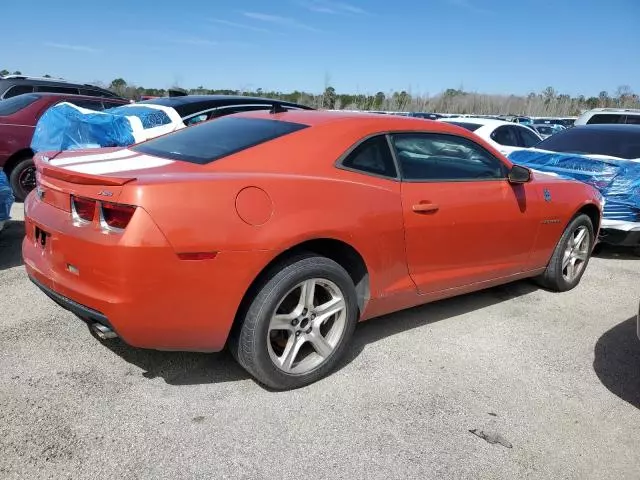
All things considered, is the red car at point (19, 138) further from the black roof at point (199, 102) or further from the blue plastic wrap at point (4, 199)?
the blue plastic wrap at point (4, 199)

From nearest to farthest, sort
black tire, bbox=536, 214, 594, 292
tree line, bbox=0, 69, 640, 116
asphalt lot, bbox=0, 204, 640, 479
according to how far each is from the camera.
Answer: asphalt lot, bbox=0, 204, 640, 479 → black tire, bbox=536, 214, 594, 292 → tree line, bbox=0, 69, 640, 116

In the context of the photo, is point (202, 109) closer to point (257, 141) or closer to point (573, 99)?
point (257, 141)

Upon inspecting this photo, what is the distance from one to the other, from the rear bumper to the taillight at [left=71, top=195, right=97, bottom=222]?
0.06 metres

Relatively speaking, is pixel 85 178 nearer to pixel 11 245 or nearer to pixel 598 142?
pixel 11 245

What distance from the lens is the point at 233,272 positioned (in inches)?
102

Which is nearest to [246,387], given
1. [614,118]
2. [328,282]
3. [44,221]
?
[328,282]

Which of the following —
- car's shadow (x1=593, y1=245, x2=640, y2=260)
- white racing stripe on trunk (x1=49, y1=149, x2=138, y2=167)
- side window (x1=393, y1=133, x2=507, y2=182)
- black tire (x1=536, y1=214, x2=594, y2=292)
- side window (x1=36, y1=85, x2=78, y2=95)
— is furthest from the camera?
side window (x1=36, y1=85, x2=78, y2=95)

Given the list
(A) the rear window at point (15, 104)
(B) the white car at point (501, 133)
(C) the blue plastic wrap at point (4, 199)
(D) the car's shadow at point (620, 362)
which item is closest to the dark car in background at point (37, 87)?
(A) the rear window at point (15, 104)

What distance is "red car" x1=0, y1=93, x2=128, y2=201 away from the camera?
22.8ft

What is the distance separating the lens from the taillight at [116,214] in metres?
2.44

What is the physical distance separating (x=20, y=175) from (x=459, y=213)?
19.7 ft

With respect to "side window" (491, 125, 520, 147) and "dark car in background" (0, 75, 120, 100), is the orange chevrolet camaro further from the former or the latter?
"dark car in background" (0, 75, 120, 100)

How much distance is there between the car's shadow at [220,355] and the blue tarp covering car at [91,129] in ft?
10.7

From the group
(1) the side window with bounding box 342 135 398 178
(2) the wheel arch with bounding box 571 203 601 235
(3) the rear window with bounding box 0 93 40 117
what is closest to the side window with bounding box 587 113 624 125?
(2) the wheel arch with bounding box 571 203 601 235
